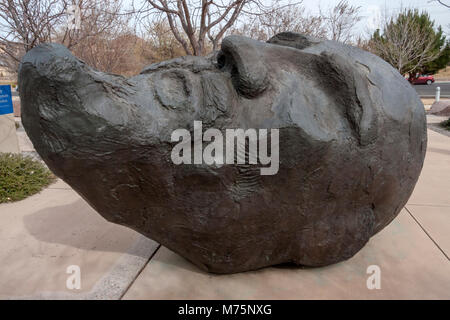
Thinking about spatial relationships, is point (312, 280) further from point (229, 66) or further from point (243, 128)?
point (229, 66)

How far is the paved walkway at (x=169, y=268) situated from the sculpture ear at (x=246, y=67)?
1.43 meters

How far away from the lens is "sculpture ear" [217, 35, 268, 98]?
2117 millimetres

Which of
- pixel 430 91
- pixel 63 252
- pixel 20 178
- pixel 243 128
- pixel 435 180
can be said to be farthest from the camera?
pixel 430 91

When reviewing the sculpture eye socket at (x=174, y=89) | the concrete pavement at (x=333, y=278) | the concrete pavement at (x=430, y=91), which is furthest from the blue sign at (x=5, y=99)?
the concrete pavement at (x=430, y=91)

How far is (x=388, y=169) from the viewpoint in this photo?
8.02ft

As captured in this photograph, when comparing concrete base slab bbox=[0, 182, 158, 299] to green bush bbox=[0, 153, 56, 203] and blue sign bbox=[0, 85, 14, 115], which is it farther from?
blue sign bbox=[0, 85, 14, 115]

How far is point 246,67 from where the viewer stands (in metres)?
2.12

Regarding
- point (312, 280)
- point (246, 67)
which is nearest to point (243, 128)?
point (246, 67)

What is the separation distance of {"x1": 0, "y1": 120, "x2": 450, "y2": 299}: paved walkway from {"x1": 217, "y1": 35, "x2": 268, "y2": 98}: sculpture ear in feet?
4.68

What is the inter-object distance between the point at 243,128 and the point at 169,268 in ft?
4.61

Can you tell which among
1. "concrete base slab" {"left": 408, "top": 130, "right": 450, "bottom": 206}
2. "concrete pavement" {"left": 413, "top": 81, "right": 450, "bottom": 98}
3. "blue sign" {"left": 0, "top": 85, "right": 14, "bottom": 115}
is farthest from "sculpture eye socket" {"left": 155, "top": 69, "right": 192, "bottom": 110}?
"concrete pavement" {"left": 413, "top": 81, "right": 450, "bottom": 98}

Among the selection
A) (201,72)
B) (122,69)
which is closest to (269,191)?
(201,72)

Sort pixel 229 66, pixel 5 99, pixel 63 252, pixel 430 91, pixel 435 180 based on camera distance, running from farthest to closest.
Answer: pixel 430 91 < pixel 5 99 < pixel 435 180 < pixel 63 252 < pixel 229 66

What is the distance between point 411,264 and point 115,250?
251 centimetres
